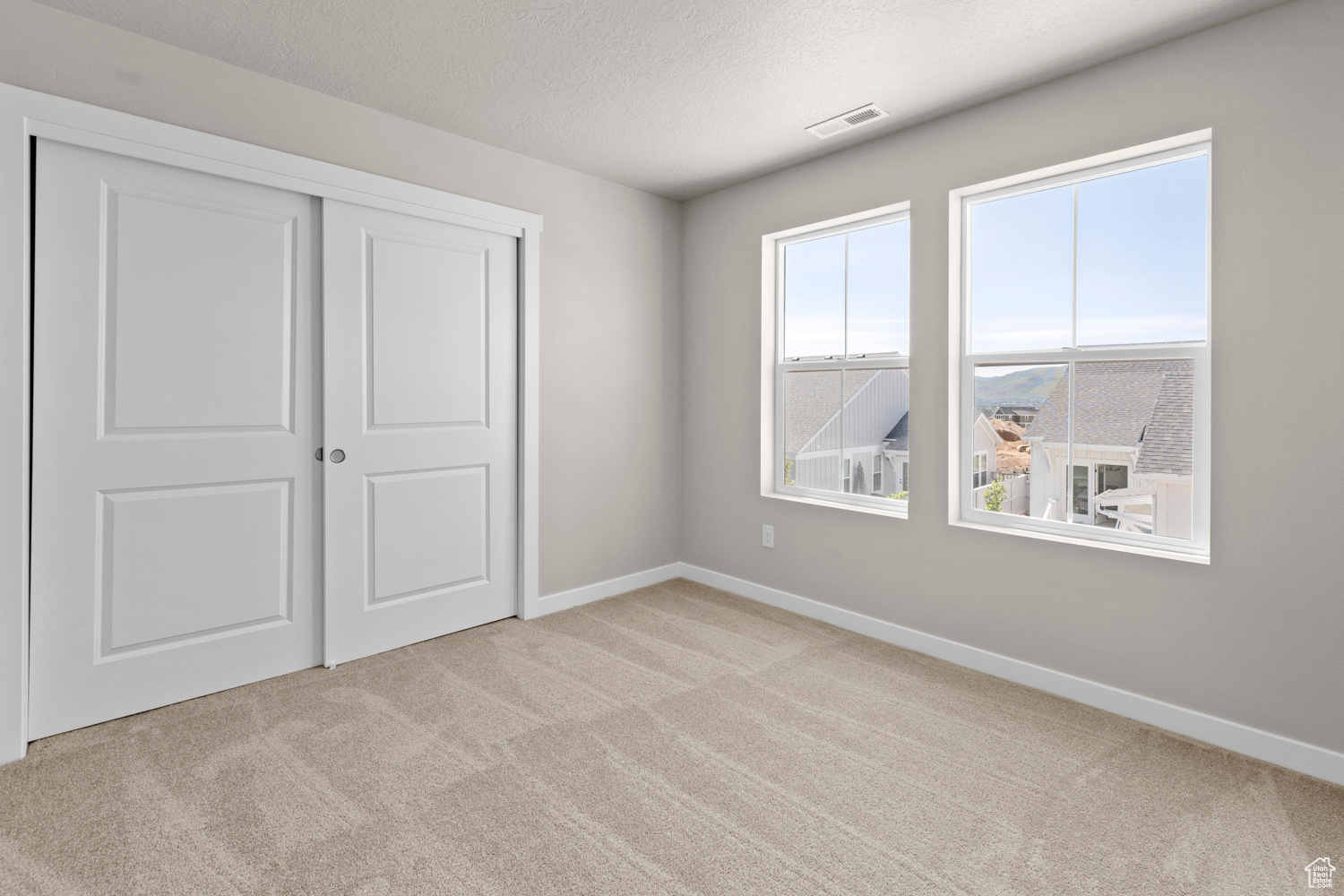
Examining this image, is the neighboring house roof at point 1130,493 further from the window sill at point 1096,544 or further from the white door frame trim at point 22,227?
the white door frame trim at point 22,227

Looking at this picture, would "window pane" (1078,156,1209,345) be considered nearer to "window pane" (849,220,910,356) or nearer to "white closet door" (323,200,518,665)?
"window pane" (849,220,910,356)

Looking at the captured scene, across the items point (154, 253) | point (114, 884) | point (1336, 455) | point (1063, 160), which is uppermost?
point (1063, 160)

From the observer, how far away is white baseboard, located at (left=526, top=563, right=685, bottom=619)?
377cm

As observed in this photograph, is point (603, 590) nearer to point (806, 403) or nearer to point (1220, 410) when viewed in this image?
point (806, 403)

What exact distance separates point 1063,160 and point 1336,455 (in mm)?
1434

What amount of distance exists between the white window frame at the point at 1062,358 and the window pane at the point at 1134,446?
0.03 metres

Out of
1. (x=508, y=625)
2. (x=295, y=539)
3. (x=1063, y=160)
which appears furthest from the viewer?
(x=508, y=625)

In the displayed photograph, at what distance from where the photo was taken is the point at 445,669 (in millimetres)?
2959

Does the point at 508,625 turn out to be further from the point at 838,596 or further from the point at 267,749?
the point at 838,596

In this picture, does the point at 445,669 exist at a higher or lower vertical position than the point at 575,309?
lower

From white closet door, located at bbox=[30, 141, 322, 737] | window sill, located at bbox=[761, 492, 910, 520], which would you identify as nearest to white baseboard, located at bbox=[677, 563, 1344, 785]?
window sill, located at bbox=[761, 492, 910, 520]

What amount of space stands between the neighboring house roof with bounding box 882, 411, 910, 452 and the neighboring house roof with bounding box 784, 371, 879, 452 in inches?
12.4

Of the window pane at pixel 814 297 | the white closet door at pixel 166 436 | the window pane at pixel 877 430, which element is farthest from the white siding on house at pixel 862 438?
the white closet door at pixel 166 436

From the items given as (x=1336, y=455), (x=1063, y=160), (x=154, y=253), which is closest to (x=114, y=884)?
(x=154, y=253)
